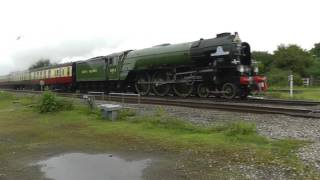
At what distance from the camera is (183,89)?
22.5 m

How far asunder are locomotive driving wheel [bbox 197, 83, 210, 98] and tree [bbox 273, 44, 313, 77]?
3868 centimetres

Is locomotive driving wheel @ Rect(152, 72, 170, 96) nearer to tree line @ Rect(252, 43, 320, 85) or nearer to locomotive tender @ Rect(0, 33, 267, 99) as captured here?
locomotive tender @ Rect(0, 33, 267, 99)

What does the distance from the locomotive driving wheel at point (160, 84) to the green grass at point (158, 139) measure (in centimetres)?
934

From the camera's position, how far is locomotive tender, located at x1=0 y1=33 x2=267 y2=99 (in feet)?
64.6

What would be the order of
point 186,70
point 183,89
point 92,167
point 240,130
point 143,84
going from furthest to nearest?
point 143,84 < point 183,89 < point 186,70 < point 240,130 < point 92,167

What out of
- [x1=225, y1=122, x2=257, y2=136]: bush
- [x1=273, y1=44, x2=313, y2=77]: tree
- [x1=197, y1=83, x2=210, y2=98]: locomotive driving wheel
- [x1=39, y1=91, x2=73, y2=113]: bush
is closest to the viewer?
[x1=225, y1=122, x2=257, y2=136]: bush

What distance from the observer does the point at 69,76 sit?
35.2 m

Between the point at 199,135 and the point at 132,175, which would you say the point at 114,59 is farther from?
the point at 132,175

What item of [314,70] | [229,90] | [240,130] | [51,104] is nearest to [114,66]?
[229,90]

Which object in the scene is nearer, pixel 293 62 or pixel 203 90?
pixel 203 90

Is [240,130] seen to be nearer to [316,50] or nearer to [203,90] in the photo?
[203,90]

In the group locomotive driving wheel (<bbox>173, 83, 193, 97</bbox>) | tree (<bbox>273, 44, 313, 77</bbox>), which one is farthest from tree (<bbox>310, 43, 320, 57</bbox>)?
locomotive driving wheel (<bbox>173, 83, 193, 97</bbox>)

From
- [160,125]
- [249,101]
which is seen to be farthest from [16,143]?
[249,101]

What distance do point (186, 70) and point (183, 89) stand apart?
105 centimetres
